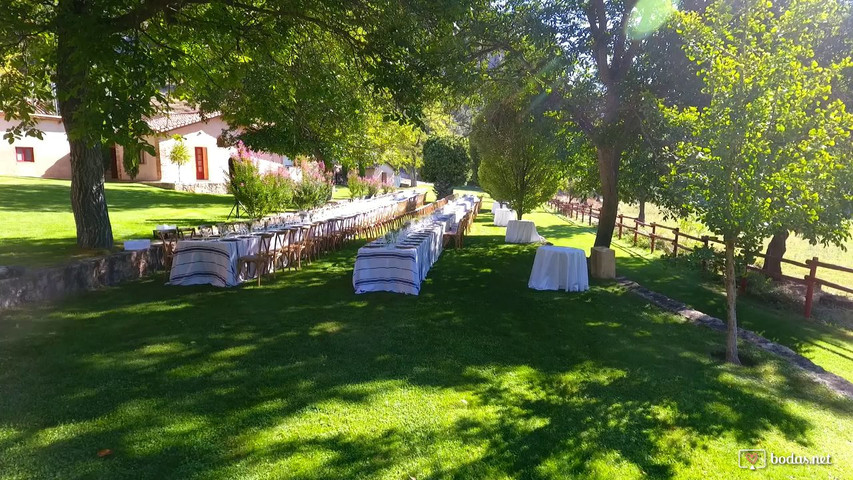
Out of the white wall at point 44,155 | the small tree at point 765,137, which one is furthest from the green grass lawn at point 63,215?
the small tree at point 765,137

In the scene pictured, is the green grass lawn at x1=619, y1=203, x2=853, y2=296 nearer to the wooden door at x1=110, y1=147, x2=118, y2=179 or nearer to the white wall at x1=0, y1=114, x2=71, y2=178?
the wooden door at x1=110, y1=147, x2=118, y2=179

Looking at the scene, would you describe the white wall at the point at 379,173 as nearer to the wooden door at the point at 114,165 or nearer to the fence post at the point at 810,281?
the wooden door at the point at 114,165

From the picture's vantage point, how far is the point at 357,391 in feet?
15.4

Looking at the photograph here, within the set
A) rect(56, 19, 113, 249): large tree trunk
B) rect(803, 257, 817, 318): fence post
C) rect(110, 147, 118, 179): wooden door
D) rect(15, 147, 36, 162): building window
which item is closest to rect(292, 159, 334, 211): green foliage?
rect(56, 19, 113, 249): large tree trunk

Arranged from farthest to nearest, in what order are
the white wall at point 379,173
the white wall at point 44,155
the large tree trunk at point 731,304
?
the white wall at point 379,173, the white wall at point 44,155, the large tree trunk at point 731,304

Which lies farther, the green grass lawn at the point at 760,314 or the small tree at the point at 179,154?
the small tree at the point at 179,154

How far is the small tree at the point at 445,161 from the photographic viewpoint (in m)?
31.0

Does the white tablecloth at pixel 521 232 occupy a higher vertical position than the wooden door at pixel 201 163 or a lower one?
lower

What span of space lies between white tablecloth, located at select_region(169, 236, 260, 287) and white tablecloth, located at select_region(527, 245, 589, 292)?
5.89m

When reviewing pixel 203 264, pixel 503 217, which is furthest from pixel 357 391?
pixel 503 217

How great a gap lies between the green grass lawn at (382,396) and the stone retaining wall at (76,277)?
41cm

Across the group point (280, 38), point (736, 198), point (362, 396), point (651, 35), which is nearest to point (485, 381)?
point (362, 396)

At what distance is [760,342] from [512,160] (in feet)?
36.5

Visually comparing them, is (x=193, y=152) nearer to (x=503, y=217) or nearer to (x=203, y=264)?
(x=503, y=217)
